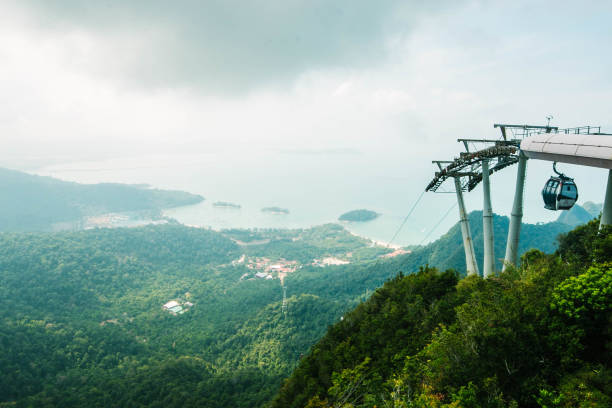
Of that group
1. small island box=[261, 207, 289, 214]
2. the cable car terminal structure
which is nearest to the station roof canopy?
the cable car terminal structure

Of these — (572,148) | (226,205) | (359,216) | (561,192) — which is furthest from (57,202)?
(572,148)

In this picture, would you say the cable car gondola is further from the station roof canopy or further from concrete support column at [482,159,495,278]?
concrete support column at [482,159,495,278]

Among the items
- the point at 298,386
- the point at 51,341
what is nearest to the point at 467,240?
the point at 298,386

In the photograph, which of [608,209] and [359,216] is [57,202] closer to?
[359,216]

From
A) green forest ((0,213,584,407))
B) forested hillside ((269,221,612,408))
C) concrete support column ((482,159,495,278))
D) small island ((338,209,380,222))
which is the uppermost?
concrete support column ((482,159,495,278))

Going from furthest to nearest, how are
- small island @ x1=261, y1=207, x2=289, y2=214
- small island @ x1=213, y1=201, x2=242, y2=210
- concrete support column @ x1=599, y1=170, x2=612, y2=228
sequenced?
1. small island @ x1=213, y1=201, x2=242, y2=210
2. small island @ x1=261, y1=207, x2=289, y2=214
3. concrete support column @ x1=599, y1=170, x2=612, y2=228

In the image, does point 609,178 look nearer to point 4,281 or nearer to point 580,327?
point 580,327

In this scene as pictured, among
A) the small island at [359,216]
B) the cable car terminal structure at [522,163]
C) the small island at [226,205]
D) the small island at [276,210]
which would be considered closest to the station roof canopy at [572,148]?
the cable car terminal structure at [522,163]
